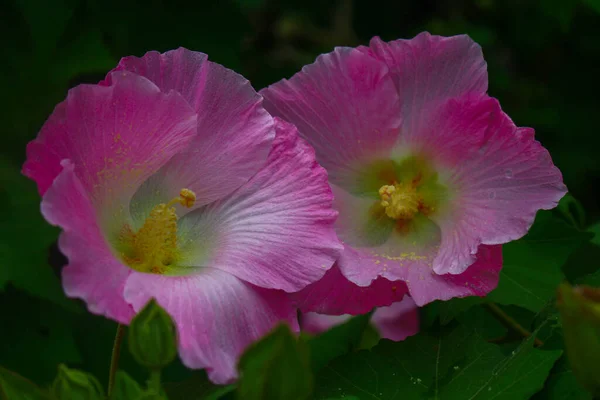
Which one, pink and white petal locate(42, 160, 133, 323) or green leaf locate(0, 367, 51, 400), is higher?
pink and white petal locate(42, 160, 133, 323)

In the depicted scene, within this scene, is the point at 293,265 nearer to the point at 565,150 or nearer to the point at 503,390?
the point at 503,390

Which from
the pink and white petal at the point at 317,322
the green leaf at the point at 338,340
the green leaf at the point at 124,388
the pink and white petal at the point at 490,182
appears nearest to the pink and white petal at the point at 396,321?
the pink and white petal at the point at 317,322

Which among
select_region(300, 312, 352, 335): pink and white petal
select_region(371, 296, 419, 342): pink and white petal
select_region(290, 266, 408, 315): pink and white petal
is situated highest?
select_region(290, 266, 408, 315): pink and white petal

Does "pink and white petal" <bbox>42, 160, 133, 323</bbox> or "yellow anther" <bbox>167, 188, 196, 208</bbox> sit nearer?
"pink and white petal" <bbox>42, 160, 133, 323</bbox>

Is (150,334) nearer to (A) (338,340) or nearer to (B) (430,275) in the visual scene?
(B) (430,275)

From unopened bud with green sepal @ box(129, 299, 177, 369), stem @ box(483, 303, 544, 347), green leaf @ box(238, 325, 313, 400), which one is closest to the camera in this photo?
green leaf @ box(238, 325, 313, 400)

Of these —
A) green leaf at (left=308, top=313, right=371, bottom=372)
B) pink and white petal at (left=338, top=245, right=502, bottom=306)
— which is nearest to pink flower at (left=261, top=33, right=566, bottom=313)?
pink and white petal at (left=338, top=245, right=502, bottom=306)

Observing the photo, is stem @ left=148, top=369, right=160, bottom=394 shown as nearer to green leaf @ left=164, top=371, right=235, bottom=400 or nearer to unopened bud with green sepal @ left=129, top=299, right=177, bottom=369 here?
unopened bud with green sepal @ left=129, top=299, right=177, bottom=369
